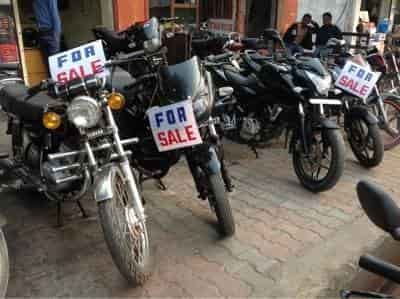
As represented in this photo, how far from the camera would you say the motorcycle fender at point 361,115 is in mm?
3605

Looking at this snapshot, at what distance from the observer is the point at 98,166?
220 centimetres

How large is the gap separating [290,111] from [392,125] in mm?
1559

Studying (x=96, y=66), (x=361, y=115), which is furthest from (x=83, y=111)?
(x=361, y=115)

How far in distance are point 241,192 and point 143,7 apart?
3714 millimetres

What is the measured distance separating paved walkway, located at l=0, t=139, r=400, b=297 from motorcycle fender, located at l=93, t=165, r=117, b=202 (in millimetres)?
615

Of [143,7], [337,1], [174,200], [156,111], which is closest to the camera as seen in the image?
[156,111]

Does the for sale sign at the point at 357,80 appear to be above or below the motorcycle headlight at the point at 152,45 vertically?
below

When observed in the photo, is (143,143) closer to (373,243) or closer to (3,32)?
(373,243)

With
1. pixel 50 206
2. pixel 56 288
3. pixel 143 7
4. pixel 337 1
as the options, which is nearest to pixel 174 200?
pixel 50 206

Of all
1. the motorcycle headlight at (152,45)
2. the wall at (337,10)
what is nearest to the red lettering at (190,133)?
the motorcycle headlight at (152,45)

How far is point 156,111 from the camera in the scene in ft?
8.05

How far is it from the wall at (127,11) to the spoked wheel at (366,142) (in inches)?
142

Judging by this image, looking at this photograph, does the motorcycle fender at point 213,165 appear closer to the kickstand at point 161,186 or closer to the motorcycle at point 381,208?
the kickstand at point 161,186

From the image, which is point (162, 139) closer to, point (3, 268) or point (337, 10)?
point (3, 268)
